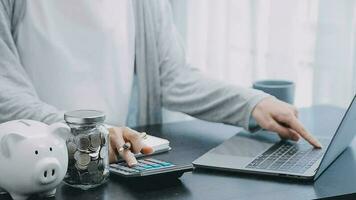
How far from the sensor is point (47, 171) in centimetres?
91

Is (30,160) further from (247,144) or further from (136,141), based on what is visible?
(247,144)

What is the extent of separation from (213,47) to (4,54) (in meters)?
0.97

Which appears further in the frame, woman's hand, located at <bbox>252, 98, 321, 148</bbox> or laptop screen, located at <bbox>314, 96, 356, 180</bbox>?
woman's hand, located at <bbox>252, 98, 321, 148</bbox>

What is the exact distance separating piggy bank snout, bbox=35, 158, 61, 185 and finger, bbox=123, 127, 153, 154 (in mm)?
180

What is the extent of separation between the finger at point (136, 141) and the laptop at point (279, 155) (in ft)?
0.34

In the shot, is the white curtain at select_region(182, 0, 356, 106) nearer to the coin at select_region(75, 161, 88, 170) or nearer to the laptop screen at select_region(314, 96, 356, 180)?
the laptop screen at select_region(314, 96, 356, 180)

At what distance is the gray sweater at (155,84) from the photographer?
4.08 ft

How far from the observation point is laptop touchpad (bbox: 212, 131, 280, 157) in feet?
3.94

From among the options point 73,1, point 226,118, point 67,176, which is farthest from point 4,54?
point 226,118

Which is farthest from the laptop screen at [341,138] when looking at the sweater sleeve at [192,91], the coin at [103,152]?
the coin at [103,152]

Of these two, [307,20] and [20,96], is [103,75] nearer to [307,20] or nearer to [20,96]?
[20,96]

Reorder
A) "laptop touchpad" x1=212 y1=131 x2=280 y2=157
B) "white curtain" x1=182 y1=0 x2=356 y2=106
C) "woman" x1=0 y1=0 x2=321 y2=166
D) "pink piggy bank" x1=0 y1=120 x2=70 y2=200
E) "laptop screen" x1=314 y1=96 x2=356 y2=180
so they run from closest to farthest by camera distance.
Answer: "pink piggy bank" x1=0 y1=120 x2=70 y2=200 < "laptop screen" x1=314 y1=96 x2=356 y2=180 < "laptop touchpad" x1=212 y1=131 x2=280 y2=157 < "woman" x1=0 y1=0 x2=321 y2=166 < "white curtain" x1=182 y1=0 x2=356 y2=106

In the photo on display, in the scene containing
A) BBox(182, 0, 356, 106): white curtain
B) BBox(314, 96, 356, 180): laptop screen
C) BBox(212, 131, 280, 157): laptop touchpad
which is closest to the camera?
BBox(314, 96, 356, 180): laptop screen

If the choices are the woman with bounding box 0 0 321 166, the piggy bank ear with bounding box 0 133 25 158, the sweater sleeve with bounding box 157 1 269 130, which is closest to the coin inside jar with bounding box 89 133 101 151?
the piggy bank ear with bounding box 0 133 25 158
